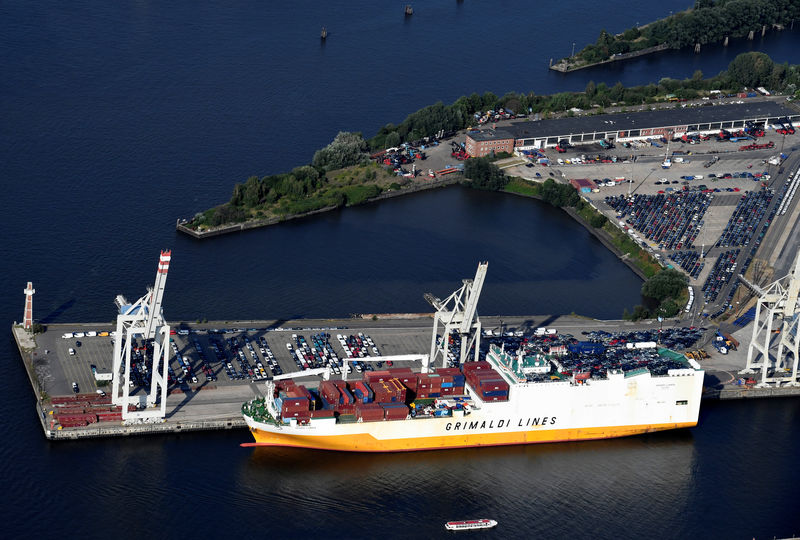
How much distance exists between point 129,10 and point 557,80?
62.9m

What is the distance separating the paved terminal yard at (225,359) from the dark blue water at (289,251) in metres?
1.47

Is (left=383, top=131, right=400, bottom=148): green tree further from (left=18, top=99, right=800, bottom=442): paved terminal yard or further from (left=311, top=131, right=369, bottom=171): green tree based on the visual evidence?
(left=18, top=99, right=800, bottom=442): paved terminal yard

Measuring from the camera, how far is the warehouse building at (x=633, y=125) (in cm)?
15162

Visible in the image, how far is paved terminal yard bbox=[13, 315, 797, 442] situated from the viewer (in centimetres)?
9338

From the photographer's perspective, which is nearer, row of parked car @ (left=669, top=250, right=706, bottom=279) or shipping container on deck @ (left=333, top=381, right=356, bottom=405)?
shipping container on deck @ (left=333, top=381, right=356, bottom=405)

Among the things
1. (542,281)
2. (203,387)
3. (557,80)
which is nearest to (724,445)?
(542,281)

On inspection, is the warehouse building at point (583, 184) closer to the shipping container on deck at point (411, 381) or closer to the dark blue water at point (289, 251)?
the dark blue water at point (289, 251)

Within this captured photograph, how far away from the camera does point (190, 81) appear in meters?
164

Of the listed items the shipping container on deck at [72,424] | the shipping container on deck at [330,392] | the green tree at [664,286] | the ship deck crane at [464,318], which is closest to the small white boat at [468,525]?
the shipping container on deck at [330,392]

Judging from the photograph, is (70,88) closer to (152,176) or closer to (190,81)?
(190,81)

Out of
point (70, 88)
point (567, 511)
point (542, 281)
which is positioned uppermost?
point (70, 88)

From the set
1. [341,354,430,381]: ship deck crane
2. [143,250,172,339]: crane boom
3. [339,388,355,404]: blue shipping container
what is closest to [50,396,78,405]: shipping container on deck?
[143,250,172,339]: crane boom

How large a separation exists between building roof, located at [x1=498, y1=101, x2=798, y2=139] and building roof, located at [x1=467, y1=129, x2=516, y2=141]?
1138mm

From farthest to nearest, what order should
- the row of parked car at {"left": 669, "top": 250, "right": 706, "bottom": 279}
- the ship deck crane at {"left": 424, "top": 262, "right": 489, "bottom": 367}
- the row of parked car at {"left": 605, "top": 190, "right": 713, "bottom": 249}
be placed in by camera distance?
the row of parked car at {"left": 605, "top": 190, "right": 713, "bottom": 249} → the row of parked car at {"left": 669, "top": 250, "right": 706, "bottom": 279} → the ship deck crane at {"left": 424, "top": 262, "right": 489, "bottom": 367}
